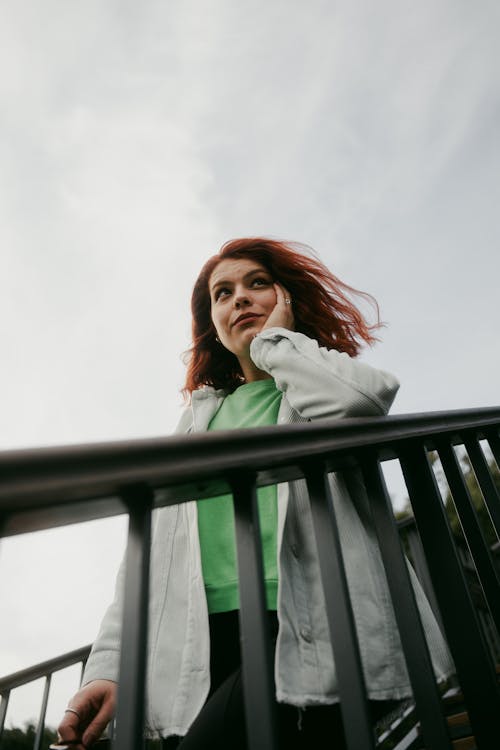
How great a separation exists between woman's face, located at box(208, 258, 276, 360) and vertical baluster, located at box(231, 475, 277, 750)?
112cm

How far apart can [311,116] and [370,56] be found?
5.66ft

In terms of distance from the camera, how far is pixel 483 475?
1215 mm

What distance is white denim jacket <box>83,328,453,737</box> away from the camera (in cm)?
87

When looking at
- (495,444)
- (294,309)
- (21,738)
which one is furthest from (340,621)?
(21,738)

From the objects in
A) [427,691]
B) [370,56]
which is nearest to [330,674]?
[427,691]

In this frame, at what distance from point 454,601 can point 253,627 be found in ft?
1.70

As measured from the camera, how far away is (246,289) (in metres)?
1.85

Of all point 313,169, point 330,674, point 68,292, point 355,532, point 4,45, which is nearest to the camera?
point 330,674

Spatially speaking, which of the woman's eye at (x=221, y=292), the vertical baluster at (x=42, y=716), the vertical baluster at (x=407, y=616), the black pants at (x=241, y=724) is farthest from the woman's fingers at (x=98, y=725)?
the vertical baluster at (x=42, y=716)

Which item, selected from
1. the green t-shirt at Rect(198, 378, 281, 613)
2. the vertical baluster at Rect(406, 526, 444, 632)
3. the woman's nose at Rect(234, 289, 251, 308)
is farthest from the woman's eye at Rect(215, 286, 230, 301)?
the vertical baluster at Rect(406, 526, 444, 632)

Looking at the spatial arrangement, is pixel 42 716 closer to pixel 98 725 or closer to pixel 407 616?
pixel 98 725

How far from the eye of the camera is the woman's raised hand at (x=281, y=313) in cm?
167

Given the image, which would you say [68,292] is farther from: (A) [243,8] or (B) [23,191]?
(A) [243,8]

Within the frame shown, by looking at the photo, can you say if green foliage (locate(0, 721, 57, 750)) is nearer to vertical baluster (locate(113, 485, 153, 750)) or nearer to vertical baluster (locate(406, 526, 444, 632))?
vertical baluster (locate(406, 526, 444, 632))
